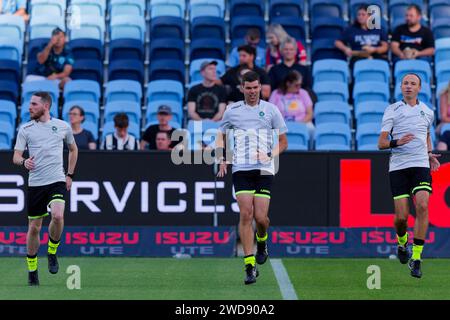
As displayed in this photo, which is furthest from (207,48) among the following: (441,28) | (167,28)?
(441,28)

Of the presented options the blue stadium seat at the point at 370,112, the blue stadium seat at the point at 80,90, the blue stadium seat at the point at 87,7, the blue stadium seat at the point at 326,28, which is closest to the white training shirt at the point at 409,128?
the blue stadium seat at the point at 370,112

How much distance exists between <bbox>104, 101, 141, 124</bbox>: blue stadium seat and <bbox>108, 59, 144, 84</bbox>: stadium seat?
3.29ft

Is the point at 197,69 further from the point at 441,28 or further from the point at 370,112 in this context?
the point at 441,28

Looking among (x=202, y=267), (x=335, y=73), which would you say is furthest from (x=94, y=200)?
(x=335, y=73)

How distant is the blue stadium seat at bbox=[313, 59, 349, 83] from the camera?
22.0 metres

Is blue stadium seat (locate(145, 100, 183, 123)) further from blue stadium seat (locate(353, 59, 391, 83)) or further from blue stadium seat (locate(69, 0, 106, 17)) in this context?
blue stadium seat (locate(353, 59, 391, 83))

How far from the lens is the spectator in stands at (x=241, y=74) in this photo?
20.8 m

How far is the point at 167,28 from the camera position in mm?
23125

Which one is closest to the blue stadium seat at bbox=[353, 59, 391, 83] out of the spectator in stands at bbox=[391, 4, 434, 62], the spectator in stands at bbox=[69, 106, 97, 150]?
the spectator in stands at bbox=[391, 4, 434, 62]

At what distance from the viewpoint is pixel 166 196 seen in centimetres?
1853

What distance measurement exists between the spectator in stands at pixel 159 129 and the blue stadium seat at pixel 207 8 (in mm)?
3810

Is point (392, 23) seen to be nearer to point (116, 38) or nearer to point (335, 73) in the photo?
point (335, 73)

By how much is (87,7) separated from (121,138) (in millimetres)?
4707

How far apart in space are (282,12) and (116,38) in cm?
293
